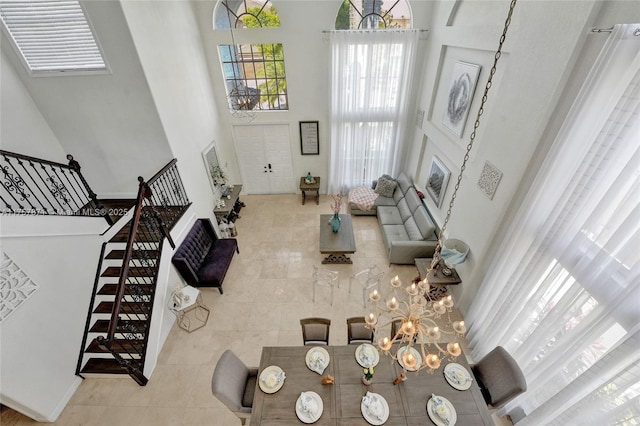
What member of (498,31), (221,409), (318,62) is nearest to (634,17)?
(498,31)

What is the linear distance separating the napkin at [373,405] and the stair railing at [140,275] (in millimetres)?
3062

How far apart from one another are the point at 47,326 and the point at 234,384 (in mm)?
2585

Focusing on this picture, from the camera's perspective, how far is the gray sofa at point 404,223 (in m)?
5.35

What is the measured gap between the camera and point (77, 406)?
365cm

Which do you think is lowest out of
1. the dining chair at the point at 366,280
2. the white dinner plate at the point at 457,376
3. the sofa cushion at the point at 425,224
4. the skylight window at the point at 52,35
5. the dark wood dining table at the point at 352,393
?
the dining chair at the point at 366,280

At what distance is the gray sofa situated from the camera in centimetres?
535

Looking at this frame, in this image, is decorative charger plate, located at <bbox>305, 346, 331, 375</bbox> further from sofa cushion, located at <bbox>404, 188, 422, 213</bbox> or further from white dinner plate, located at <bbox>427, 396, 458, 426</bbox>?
sofa cushion, located at <bbox>404, 188, 422, 213</bbox>

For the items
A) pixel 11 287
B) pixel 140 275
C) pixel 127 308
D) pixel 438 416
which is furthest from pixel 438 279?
pixel 11 287

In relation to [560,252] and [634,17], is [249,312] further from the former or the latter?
[634,17]

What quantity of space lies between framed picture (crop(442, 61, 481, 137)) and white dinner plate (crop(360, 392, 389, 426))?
4.25m

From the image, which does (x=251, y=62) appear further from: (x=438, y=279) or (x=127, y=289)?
(x=438, y=279)

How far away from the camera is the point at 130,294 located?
155 inches

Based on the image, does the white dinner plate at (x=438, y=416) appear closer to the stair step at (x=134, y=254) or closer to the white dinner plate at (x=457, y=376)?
the white dinner plate at (x=457, y=376)

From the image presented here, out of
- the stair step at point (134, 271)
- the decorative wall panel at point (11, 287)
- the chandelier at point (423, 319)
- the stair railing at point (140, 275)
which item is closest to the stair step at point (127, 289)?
the stair railing at point (140, 275)
